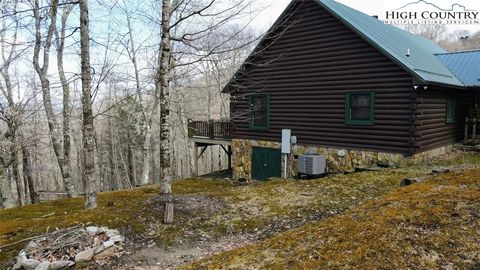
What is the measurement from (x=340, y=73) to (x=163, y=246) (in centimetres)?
964

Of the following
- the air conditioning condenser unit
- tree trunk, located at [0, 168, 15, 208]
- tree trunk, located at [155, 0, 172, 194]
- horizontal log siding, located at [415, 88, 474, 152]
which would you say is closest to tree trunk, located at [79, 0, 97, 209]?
tree trunk, located at [155, 0, 172, 194]

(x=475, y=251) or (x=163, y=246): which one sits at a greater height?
(x=475, y=251)

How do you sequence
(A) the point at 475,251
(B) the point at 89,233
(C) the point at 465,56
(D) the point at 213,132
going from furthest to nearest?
(D) the point at 213,132 < (C) the point at 465,56 < (B) the point at 89,233 < (A) the point at 475,251

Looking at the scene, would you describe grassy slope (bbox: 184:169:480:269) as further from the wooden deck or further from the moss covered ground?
the wooden deck

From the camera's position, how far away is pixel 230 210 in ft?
24.7

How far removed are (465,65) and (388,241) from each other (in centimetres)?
1602

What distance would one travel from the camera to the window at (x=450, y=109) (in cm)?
1409

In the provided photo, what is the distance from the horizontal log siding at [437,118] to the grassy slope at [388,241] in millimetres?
8685

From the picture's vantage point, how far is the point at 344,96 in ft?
42.2

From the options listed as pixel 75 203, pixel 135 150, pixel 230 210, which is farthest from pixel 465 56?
pixel 135 150

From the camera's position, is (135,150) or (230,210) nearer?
(230,210)

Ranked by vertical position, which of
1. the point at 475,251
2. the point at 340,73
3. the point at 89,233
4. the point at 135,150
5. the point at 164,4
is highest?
the point at 164,4

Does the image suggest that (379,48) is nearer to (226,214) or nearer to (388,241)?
(226,214)

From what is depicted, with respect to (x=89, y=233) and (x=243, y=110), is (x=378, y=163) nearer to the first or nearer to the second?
(x=243, y=110)
